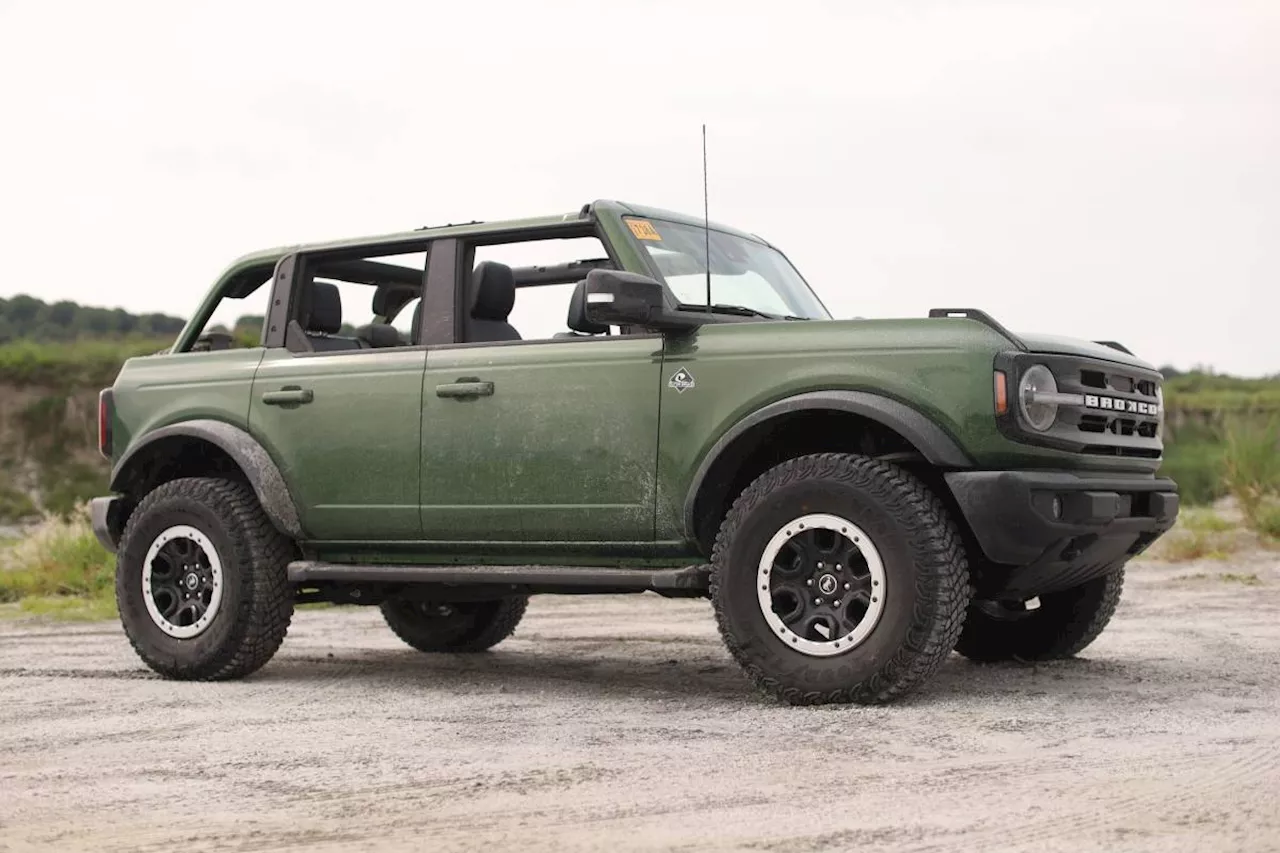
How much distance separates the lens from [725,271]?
7.03 metres

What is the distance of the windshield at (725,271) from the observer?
6.71 meters

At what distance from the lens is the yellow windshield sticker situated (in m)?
6.77

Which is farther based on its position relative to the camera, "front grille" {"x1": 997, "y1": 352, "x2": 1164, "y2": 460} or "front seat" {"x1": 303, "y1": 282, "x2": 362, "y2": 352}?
"front seat" {"x1": 303, "y1": 282, "x2": 362, "y2": 352}

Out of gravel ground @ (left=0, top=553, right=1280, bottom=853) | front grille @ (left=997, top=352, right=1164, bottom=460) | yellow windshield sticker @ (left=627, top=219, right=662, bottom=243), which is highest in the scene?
yellow windshield sticker @ (left=627, top=219, right=662, bottom=243)

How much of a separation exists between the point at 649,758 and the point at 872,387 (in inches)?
67.6

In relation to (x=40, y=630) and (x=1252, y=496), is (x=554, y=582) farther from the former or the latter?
(x=1252, y=496)

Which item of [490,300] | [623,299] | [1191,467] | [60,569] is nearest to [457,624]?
[490,300]

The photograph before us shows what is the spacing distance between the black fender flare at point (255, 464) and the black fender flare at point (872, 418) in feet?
7.04

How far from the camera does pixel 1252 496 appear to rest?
15.1 metres

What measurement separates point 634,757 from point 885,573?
130cm

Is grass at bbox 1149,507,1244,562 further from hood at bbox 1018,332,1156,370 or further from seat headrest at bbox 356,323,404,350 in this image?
seat headrest at bbox 356,323,404,350

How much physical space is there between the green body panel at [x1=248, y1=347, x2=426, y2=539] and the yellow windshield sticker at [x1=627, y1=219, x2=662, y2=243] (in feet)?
3.51

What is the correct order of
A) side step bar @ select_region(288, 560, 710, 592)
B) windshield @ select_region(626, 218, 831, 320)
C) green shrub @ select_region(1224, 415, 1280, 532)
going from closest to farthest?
1. side step bar @ select_region(288, 560, 710, 592)
2. windshield @ select_region(626, 218, 831, 320)
3. green shrub @ select_region(1224, 415, 1280, 532)

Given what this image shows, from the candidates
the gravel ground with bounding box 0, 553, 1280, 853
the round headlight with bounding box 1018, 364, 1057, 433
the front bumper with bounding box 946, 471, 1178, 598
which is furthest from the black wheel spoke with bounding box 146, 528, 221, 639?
the round headlight with bounding box 1018, 364, 1057, 433
